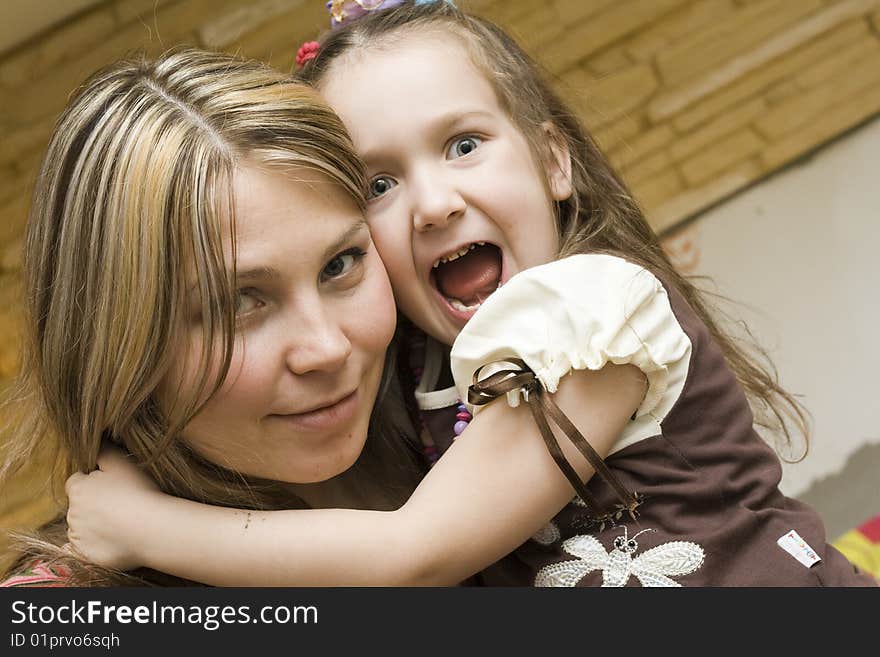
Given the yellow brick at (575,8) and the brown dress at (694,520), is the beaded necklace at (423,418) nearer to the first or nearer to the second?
the brown dress at (694,520)

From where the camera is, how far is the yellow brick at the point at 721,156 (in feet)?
9.31

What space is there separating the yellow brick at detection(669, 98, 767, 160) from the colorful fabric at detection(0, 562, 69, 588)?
193 centimetres

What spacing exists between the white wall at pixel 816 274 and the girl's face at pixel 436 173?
4.41 ft

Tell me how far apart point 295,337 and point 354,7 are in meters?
0.61

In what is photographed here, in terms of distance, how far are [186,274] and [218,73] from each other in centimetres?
27

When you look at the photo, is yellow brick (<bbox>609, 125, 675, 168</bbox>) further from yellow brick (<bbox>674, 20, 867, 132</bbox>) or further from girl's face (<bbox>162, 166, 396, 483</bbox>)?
girl's face (<bbox>162, 166, 396, 483</bbox>)

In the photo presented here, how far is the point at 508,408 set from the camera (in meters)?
1.29

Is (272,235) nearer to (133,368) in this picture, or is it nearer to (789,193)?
(133,368)

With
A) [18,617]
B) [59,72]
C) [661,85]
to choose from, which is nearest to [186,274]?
[18,617]

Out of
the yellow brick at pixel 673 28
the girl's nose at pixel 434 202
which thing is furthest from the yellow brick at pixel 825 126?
the girl's nose at pixel 434 202

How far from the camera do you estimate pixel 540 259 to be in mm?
1503

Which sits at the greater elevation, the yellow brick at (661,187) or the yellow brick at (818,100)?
the yellow brick at (818,100)

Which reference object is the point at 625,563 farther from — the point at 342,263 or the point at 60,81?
the point at 60,81

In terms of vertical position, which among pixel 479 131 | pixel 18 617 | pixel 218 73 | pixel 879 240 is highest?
pixel 218 73
